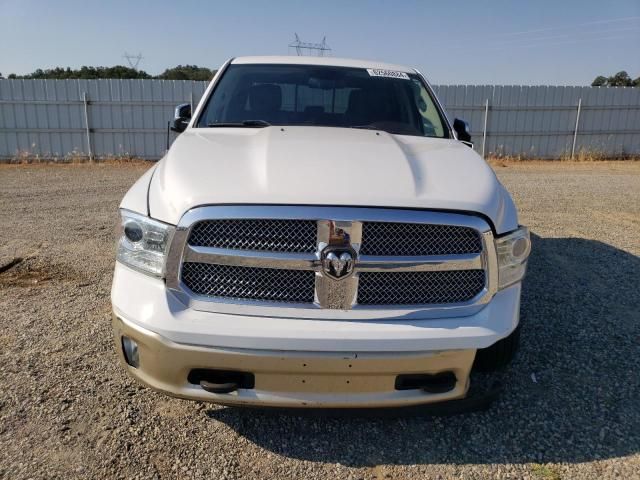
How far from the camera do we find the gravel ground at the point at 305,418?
7.78ft

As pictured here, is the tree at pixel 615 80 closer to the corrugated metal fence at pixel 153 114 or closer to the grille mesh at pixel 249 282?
the corrugated metal fence at pixel 153 114

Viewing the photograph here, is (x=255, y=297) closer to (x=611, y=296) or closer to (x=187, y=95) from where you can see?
(x=611, y=296)

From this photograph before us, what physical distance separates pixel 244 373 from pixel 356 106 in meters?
2.29

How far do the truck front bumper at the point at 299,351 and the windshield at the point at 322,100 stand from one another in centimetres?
165

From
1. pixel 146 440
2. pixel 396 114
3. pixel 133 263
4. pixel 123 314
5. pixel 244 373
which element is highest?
pixel 396 114

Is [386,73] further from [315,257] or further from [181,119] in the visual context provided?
[315,257]

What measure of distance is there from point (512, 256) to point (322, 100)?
76.4 inches

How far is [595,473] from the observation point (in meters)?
2.36

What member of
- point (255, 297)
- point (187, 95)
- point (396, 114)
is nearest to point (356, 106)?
point (396, 114)

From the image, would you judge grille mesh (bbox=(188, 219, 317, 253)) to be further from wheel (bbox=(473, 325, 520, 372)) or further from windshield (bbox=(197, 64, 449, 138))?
windshield (bbox=(197, 64, 449, 138))

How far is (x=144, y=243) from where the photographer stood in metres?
2.26

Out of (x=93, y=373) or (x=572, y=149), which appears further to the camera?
(x=572, y=149)

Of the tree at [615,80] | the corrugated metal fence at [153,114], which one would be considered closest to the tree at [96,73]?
the corrugated metal fence at [153,114]

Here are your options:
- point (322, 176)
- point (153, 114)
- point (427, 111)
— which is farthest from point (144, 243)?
point (153, 114)
